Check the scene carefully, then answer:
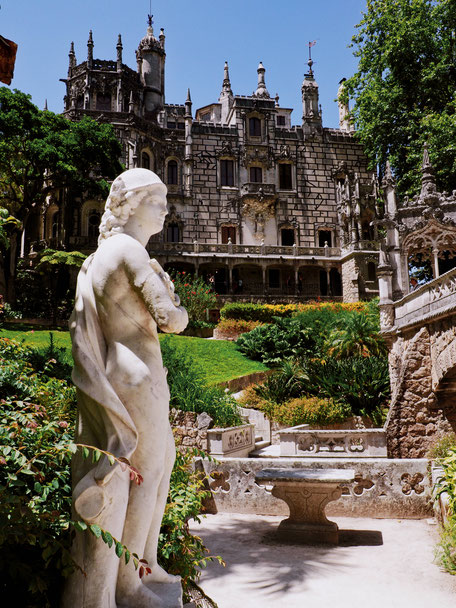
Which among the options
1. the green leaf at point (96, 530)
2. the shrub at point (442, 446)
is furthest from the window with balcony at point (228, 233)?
the green leaf at point (96, 530)

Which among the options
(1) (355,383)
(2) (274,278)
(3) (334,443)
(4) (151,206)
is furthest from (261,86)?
(4) (151,206)

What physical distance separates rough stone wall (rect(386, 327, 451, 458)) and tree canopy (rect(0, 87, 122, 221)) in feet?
73.9

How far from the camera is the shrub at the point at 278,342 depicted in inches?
864

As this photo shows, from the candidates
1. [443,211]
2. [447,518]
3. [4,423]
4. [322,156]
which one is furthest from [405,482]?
[322,156]

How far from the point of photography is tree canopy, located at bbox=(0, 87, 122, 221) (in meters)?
27.4

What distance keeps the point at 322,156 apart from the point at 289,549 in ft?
120

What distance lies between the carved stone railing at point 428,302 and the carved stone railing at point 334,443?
2.98 m

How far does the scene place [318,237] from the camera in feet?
128

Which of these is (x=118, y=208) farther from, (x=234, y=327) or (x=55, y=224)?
(x=55, y=224)

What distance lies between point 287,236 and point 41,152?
18829mm

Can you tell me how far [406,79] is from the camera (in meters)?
27.2

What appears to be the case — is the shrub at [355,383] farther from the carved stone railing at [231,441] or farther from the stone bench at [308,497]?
the stone bench at [308,497]

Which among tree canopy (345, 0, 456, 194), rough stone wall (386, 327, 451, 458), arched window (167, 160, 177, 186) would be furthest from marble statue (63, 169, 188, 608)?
arched window (167, 160, 177, 186)

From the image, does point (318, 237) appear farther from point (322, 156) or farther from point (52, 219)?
point (52, 219)
